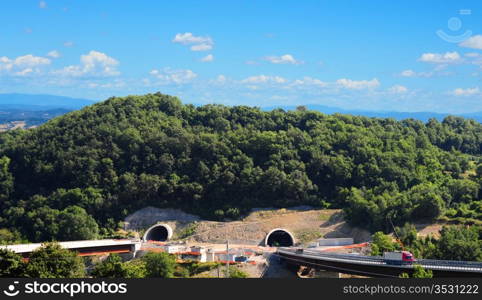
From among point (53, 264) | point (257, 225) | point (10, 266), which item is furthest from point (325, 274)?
point (10, 266)

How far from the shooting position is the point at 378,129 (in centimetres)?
8775

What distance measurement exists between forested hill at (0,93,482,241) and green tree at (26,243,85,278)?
76.7 ft

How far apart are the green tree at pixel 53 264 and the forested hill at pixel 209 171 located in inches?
920

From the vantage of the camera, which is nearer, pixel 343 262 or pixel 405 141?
pixel 343 262

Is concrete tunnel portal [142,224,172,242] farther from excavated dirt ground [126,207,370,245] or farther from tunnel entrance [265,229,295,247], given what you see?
tunnel entrance [265,229,295,247]

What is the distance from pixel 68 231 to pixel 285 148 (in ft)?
91.3

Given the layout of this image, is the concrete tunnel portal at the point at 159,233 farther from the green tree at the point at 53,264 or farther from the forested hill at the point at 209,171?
the green tree at the point at 53,264

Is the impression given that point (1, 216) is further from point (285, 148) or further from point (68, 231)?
point (285, 148)

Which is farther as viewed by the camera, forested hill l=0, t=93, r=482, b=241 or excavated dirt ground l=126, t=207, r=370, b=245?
forested hill l=0, t=93, r=482, b=241

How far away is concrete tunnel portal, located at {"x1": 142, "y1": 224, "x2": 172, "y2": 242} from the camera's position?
68.5 meters

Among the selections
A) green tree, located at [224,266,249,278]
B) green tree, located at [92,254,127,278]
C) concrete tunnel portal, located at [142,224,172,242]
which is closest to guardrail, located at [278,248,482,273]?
green tree, located at [224,266,249,278]

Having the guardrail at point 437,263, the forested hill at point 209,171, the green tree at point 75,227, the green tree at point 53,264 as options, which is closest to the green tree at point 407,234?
the forested hill at point 209,171

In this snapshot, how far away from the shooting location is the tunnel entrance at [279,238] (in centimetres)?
6512

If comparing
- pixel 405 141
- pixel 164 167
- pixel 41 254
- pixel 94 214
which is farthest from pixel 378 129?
pixel 41 254
